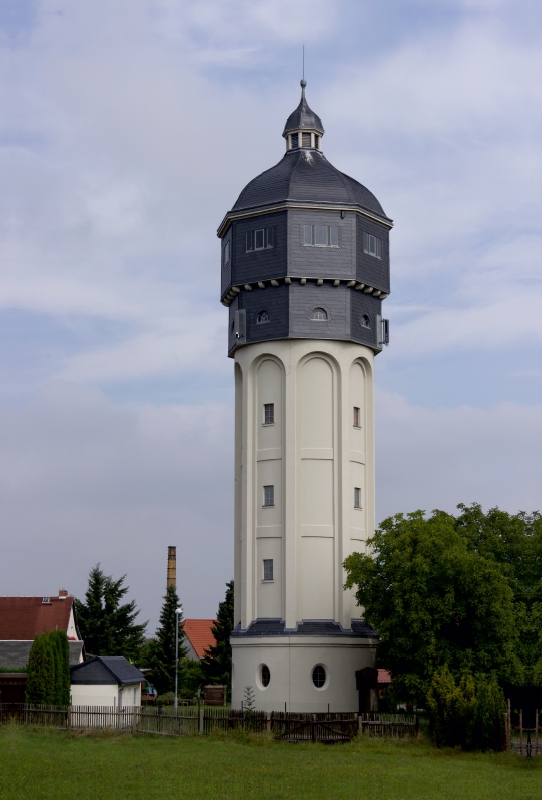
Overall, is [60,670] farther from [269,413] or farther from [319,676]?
[269,413]

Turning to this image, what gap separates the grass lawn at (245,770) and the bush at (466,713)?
2.81ft

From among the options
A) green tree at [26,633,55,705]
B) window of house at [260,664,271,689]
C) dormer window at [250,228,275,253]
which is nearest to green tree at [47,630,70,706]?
green tree at [26,633,55,705]

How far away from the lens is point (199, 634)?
10450cm

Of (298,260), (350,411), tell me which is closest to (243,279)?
(298,260)

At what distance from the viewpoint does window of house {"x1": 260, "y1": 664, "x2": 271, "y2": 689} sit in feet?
174

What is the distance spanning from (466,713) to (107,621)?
41078 mm

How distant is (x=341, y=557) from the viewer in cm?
5456

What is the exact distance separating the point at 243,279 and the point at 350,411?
28.2 feet

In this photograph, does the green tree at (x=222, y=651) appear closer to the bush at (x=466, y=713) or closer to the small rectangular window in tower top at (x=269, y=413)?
the small rectangular window in tower top at (x=269, y=413)

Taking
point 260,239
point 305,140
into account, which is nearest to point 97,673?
point 260,239

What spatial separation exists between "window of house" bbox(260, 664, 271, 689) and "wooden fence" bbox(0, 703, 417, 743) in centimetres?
296

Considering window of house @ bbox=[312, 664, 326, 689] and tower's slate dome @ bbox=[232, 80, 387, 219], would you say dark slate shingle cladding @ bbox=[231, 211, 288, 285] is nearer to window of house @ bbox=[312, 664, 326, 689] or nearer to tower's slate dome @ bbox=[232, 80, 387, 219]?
tower's slate dome @ bbox=[232, 80, 387, 219]

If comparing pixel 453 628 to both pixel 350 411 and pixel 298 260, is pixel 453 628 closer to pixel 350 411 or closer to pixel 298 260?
pixel 350 411

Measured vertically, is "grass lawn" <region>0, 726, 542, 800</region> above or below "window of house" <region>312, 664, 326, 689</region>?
below
